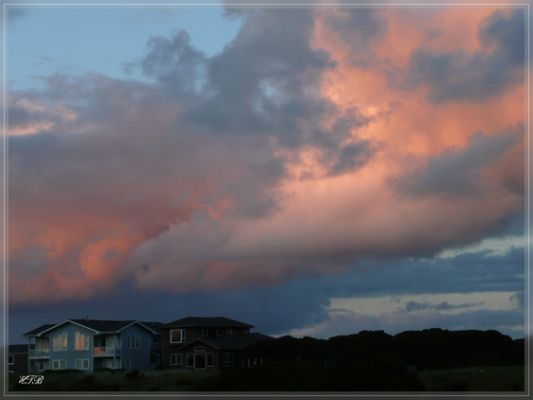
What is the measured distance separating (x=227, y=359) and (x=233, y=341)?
203cm

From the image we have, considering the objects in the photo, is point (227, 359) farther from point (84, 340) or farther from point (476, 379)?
point (476, 379)

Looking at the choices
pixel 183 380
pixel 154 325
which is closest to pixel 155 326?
pixel 154 325

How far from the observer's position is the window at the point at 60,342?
267 feet

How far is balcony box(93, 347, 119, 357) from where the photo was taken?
261ft

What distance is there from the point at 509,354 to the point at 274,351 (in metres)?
17.6

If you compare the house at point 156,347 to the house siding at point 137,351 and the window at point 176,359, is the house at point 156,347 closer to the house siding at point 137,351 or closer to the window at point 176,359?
the house siding at point 137,351

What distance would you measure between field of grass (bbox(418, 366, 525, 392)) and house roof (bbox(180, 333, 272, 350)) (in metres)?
21.7

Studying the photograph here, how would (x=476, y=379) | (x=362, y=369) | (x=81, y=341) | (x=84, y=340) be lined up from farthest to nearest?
(x=81, y=341) < (x=84, y=340) < (x=476, y=379) < (x=362, y=369)

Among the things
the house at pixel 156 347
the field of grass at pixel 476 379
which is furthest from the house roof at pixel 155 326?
the field of grass at pixel 476 379

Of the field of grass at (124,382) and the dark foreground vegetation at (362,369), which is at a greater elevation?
the dark foreground vegetation at (362,369)

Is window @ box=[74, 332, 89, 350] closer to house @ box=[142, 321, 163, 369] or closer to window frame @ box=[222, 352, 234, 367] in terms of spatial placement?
house @ box=[142, 321, 163, 369]

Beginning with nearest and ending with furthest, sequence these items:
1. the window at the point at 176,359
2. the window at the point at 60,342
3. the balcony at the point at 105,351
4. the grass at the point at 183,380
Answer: the grass at the point at 183,380, the window at the point at 176,359, the balcony at the point at 105,351, the window at the point at 60,342

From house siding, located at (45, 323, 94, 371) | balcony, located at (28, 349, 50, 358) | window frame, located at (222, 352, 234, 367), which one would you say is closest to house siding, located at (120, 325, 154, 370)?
house siding, located at (45, 323, 94, 371)

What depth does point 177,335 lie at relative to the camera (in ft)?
257
